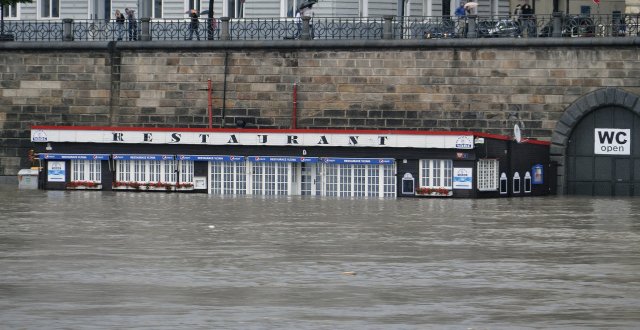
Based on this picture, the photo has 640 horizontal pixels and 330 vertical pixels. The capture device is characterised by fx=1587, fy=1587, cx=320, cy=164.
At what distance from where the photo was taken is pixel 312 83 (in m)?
52.5

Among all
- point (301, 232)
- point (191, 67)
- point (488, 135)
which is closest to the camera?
point (301, 232)

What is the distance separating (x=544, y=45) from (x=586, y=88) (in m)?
1.89

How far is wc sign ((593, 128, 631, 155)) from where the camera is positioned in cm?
5044

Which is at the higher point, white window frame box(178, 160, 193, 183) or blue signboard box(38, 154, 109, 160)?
blue signboard box(38, 154, 109, 160)

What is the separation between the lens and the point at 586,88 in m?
49.8

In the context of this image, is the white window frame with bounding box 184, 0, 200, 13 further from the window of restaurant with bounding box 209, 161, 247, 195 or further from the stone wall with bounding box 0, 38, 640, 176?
the window of restaurant with bounding box 209, 161, 247, 195

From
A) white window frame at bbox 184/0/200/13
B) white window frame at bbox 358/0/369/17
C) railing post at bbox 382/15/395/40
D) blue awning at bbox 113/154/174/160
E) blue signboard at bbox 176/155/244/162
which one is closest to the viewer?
blue signboard at bbox 176/155/244/162

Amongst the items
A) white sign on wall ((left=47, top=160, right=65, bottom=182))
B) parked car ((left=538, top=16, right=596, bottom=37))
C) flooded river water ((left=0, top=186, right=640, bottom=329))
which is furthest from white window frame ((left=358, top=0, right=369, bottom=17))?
flooded river water ((left=0, top=186, right=640, bottom=329))

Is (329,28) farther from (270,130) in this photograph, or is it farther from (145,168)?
(145,168)

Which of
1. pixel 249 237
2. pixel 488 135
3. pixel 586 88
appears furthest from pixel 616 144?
pixel 249 237

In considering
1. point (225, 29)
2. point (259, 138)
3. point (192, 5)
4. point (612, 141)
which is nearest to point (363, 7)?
point (225, 29)

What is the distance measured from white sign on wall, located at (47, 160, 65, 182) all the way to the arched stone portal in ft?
51.5

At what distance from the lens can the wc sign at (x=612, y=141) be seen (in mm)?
50438

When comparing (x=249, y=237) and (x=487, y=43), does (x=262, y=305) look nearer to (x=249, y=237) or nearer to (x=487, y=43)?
(x=249, y=237)
